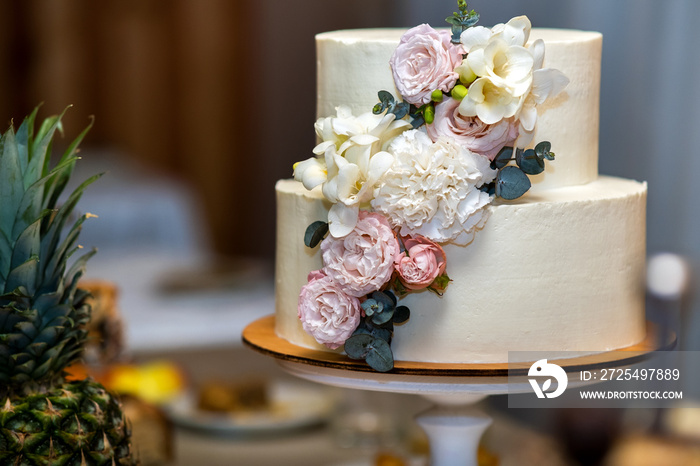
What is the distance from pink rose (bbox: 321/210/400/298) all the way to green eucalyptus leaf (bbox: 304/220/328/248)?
37 millimetres

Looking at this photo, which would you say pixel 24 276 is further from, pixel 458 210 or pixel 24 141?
pixel 458 210

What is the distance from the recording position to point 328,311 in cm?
118

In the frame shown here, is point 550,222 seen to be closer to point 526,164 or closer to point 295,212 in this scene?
point 526,164

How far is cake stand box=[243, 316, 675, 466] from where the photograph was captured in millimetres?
1178

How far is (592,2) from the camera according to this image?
→ 2426 mm

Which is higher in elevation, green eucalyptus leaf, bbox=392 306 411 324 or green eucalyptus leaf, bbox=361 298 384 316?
green eucalyptus leaf, bbox=361 298 384 316

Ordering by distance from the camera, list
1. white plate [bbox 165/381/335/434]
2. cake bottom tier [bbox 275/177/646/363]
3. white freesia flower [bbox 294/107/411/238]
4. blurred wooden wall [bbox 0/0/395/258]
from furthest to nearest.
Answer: blurred wooden wall [bbox 0/0/395/258] < white plate [bbox 165/381/335/434] < cake bottom tier [bbox 275/177/646/363] < white freesia flower [bbox 294/107/411/238]

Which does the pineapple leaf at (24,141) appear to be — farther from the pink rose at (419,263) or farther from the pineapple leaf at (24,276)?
the pink rose at (419,263)

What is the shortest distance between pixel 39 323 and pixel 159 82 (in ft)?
16.5

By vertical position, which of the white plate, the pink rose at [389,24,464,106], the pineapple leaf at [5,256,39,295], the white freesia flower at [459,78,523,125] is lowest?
the white plate

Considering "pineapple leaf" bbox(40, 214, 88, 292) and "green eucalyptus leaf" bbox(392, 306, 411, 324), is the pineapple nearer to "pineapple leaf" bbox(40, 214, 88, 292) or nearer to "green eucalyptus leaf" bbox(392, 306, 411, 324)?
"pineapple leaf" bbox(40, 214, 88, 292)

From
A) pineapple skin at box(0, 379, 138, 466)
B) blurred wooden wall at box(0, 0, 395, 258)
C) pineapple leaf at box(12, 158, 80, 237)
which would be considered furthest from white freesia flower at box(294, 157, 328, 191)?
blurred wooden wall at box(0, 0, 395, 258)

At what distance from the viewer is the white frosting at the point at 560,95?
1.28m

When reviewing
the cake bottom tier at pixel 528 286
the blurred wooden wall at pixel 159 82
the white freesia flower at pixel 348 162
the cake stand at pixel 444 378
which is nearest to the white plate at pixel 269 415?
the cake stand at pixel 444 378
